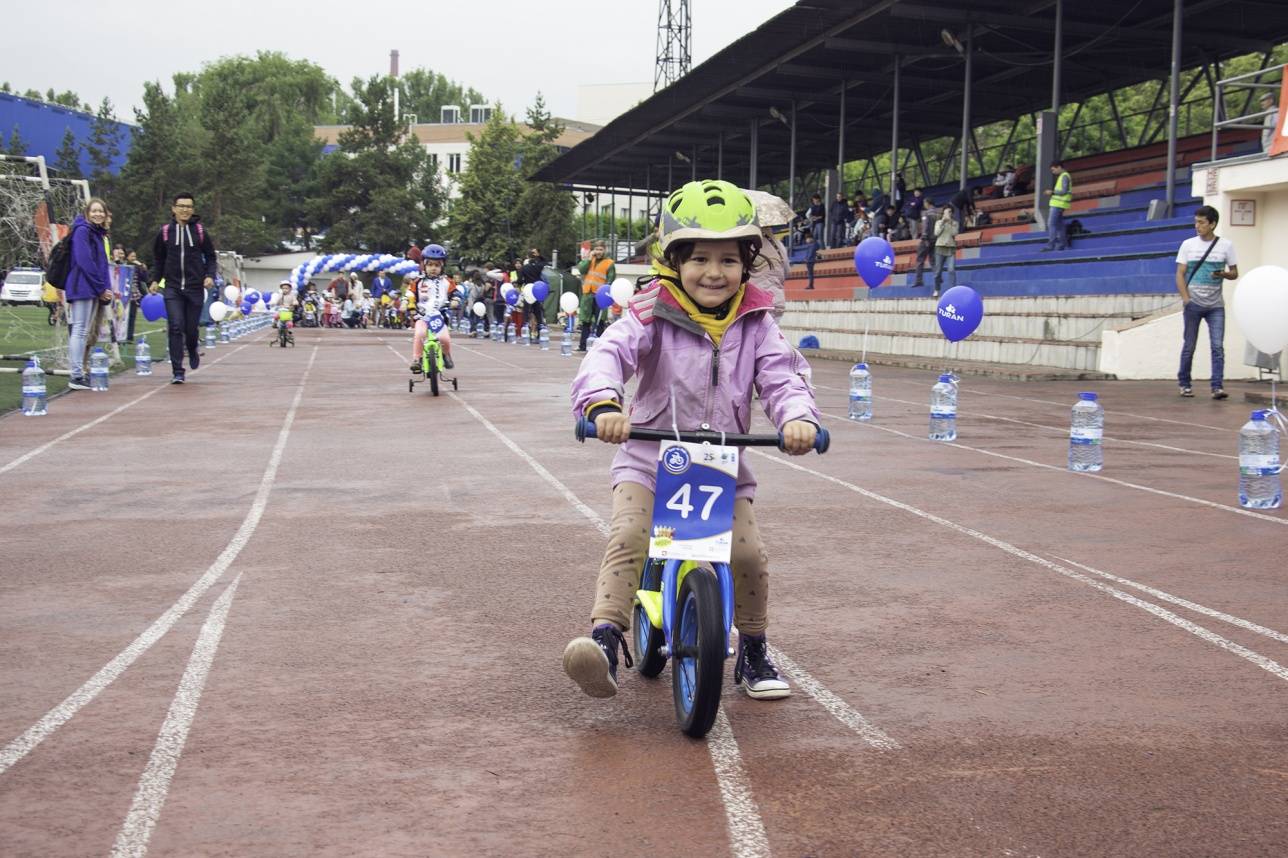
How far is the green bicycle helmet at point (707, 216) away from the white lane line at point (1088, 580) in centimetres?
275

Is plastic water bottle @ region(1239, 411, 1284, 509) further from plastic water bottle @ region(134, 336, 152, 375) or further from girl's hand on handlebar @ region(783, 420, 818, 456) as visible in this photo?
plastic water bottle @ region(134, 336, 152, 375)

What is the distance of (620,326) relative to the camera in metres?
5.00

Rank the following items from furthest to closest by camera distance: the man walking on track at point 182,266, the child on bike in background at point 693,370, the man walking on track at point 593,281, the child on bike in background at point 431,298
Result: the man walking on track at point 593,281 < the child on bike in background at point 431,298 < the man walking on track at point 182,266 < the child on bike in background at point 693,370

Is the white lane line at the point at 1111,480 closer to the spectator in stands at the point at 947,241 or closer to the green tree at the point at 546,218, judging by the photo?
the spectator in stands at the point at 947,241

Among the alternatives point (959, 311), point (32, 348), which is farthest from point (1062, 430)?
point (32, 348)

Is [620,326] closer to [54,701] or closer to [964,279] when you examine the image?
[54,701]

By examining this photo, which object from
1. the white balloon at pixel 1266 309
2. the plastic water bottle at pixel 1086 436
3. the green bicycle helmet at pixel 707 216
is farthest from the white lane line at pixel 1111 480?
the green bicycle helmet at pixel 707 216

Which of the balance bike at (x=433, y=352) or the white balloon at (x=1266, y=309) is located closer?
the white balloon at (x=1266, y=309)

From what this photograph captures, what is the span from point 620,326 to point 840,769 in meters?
1.64

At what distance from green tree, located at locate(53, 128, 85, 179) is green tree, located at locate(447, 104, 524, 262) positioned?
69.5 ft

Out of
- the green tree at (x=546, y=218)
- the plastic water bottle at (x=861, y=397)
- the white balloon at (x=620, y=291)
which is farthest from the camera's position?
the green tree at (x=546, y=218)

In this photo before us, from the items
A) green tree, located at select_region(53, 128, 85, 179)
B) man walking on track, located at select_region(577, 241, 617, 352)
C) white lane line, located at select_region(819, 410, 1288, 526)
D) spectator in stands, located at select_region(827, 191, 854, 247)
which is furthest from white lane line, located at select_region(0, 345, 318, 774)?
green tree, located at select_region(53, 128, 85, 179)

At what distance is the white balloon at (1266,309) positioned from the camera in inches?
428

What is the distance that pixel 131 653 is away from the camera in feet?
19.1
